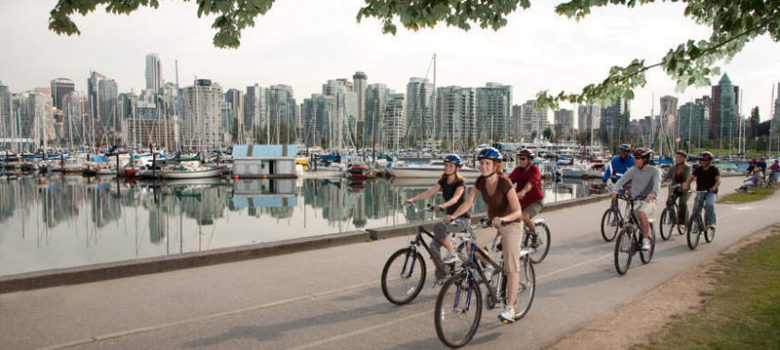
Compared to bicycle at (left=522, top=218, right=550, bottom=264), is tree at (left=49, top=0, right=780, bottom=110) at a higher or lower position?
higher

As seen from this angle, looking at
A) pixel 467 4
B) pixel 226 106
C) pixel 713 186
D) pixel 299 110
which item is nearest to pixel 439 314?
pixel 467 4

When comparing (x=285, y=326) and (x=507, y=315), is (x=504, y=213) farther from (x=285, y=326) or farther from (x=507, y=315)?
(x=285, y=326)

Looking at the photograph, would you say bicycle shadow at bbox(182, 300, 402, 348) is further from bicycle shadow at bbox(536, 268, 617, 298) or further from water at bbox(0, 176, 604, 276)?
water at bbox(0, 176, 604, 276)

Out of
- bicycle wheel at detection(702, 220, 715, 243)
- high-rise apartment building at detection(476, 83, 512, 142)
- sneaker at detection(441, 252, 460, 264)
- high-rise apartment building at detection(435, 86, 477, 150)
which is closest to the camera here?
sneaker at detection(441, 252, 460, 264)

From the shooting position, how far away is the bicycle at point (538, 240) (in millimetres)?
9133

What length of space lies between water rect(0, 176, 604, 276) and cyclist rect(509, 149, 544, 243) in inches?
494

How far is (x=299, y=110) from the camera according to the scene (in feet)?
609

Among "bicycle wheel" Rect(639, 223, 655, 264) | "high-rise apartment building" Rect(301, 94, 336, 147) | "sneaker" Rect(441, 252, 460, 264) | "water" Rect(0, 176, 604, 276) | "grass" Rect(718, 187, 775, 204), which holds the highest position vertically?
"high-rise apartment building" Rect(301, 94, 336, 147)

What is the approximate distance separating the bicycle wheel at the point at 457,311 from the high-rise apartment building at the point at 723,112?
131 m

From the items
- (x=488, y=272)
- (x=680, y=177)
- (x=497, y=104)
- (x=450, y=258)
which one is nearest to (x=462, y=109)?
(x=497, y=104)

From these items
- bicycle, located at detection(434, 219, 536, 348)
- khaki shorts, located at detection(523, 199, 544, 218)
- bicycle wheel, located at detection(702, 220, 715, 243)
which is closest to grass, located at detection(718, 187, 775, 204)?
bicycle wheel, located at detection(702, 220, 715, 243)

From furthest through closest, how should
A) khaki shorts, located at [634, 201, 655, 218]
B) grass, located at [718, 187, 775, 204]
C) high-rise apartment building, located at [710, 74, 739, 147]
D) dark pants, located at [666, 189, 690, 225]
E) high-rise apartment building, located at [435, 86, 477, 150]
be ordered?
high-rise apartment building, located at [435, 86, 477, 150] → high-rise apartment building, located at [710, 74, 739, 147] → grass, located at [718, 187, 775, 204] → dark pants, located at [666, 189, 690, 225] → khaki shorts, located at [634, 201, 655, 218]

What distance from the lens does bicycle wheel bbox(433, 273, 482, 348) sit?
5.15 meters

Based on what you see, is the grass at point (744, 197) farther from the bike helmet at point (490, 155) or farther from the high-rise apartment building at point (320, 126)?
the high-rise apartment building at point (320, 126)
